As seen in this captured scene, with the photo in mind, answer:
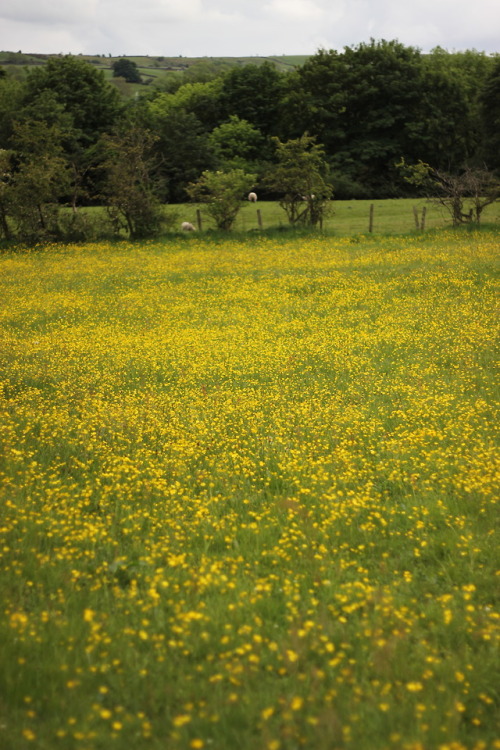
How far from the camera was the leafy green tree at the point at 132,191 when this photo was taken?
28.6 m

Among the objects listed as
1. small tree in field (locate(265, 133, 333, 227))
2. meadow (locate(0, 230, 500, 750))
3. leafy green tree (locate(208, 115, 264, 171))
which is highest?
leafy green tree (locate(208, 115, 264, 171))

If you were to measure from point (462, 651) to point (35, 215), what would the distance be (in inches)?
1153

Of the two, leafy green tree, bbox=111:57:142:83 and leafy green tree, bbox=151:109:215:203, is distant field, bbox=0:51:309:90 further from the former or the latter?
leafy green tree, bbox=151:109:215:203

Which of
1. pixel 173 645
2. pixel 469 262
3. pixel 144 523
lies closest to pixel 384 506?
pixel 144 523

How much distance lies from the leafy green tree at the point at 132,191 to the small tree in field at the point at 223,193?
87.0 inches

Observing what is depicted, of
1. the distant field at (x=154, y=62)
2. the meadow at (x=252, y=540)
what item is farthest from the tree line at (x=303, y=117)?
the distant field at (x=154, y=62)

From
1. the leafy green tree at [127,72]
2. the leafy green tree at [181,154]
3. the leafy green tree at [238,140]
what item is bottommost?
the leafy green tree at [181,154]

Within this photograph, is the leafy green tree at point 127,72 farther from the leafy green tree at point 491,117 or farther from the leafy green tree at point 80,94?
the leafy green tree at point 491,117

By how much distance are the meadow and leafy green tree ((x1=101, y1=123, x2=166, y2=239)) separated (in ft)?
60.0

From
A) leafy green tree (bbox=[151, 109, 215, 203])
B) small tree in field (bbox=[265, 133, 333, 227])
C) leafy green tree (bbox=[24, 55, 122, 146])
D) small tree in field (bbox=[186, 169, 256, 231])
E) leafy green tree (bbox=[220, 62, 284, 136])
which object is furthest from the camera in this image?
leafy green tree (bbox=[220, 62, 284, 136])

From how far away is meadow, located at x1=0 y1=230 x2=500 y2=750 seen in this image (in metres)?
3.34

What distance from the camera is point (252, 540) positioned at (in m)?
5.23

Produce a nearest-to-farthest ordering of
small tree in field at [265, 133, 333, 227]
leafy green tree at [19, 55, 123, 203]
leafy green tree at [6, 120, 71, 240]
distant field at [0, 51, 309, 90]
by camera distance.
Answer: leafy green tree at [6, 120, 71, 240] → small tree in field at [265, 133, 333, 227] → leafy green tree at [19, 55, 123, 203] → distant field at [0, 51, 309, 90]

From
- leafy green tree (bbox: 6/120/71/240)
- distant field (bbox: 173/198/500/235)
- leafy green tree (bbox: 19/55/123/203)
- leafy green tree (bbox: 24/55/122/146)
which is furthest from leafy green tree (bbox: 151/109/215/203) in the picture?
leafy green tree (bbox: 6/120/71/240)
